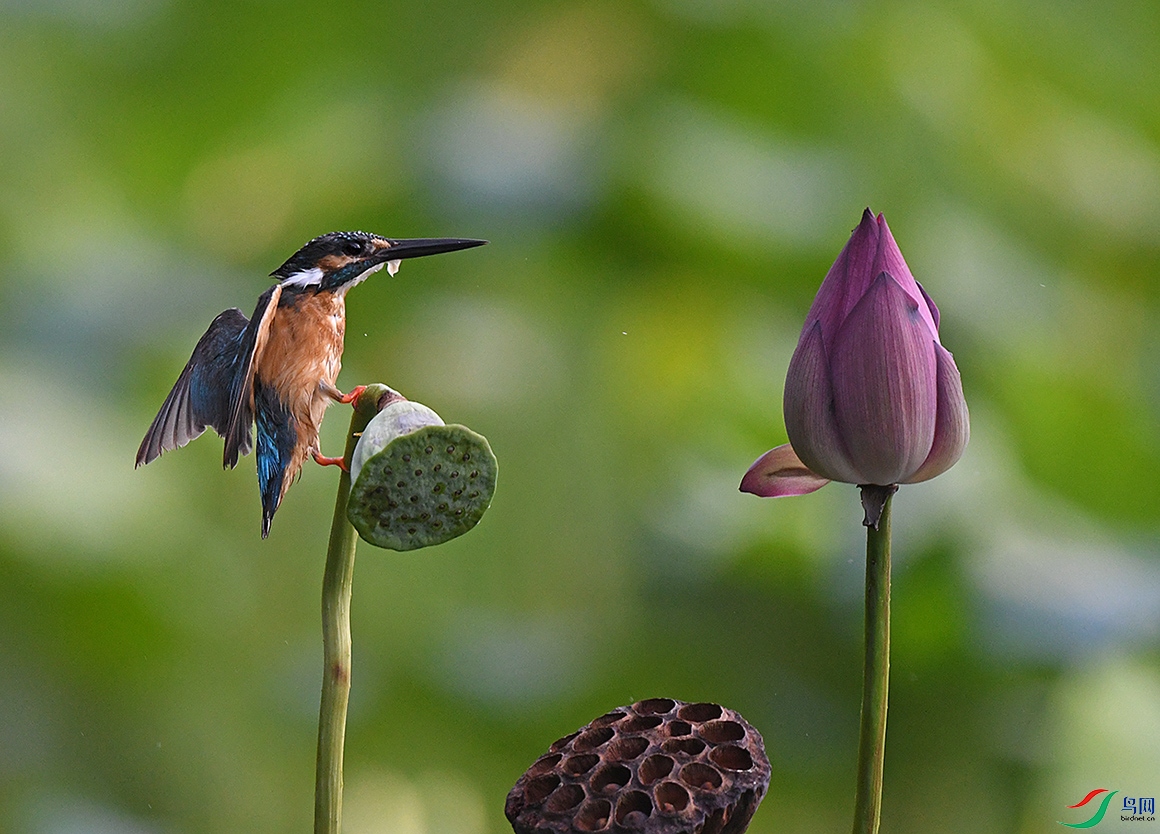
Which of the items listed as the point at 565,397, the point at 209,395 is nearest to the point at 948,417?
the point at 209,395

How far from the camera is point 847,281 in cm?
37

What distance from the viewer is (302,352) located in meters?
0.42

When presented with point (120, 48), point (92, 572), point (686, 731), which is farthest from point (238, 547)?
point (686, 731)

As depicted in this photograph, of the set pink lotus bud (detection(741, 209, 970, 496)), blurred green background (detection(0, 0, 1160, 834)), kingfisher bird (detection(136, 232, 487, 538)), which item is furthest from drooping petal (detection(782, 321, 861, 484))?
blurred green background (detection(0, 0, 1160, 834))

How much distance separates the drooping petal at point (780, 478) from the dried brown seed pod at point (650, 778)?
83 mm

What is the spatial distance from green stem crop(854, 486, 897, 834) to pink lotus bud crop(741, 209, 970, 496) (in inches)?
0.5

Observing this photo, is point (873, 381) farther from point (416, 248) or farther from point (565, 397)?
point (565, 397)

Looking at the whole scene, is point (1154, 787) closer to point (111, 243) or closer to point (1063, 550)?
point (1063, 550)

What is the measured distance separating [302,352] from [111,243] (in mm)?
518

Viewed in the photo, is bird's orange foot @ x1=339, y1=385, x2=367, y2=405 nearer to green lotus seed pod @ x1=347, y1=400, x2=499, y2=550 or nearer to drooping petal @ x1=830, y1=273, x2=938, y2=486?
green lotus seed pod @ x1=347, y1=400, x2=499, y2=550

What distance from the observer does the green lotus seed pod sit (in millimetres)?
333

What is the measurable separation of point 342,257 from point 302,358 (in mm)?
42

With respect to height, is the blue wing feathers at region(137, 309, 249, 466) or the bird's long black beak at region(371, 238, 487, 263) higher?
the bird's long black beak at region(371, 238, 487, 263)

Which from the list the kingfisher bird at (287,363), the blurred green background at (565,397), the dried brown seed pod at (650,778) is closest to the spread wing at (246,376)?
the kingfisher bird at (287,363)
